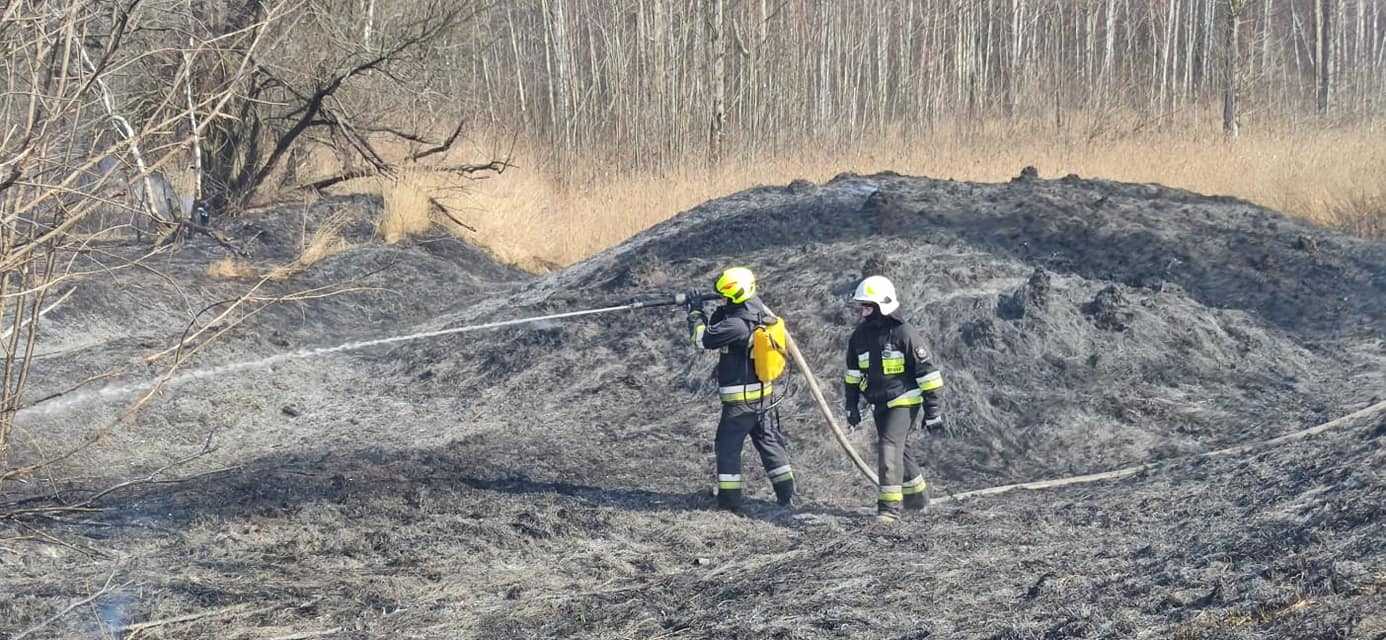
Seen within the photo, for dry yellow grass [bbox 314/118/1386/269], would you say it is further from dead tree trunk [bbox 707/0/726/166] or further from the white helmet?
the white helmet

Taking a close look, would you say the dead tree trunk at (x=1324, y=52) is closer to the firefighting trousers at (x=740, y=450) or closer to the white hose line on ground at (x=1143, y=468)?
the white hose line on ground at (x=1143, y=468)

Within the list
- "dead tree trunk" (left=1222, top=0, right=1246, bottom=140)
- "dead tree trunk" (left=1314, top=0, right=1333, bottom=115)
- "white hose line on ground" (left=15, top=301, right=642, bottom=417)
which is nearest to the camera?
"white hose line on ground" (left=15, top=301, right=642, bottom=417)

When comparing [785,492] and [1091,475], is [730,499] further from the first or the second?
[1091,475]

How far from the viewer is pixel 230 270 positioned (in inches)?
589

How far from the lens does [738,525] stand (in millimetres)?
7832

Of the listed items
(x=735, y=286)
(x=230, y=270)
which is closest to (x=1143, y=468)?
(x=735, y=286)

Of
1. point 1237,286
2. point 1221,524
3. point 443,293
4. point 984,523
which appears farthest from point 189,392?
point 1237,286

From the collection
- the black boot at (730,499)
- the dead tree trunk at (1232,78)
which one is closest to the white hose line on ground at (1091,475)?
the black boot at (730,499)

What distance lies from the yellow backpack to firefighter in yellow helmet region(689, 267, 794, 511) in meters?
0.03

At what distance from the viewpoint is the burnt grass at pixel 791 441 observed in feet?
19.5

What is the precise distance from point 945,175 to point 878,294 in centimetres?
1151

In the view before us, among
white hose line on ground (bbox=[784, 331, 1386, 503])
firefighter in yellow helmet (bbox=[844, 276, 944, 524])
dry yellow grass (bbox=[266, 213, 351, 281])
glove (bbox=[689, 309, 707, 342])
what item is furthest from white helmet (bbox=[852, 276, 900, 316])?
A: dry yellow grass (bbox=[266, 213, 351, 281])

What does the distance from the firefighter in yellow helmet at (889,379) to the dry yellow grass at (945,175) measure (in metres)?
9.20

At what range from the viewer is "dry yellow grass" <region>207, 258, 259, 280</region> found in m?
14.9
